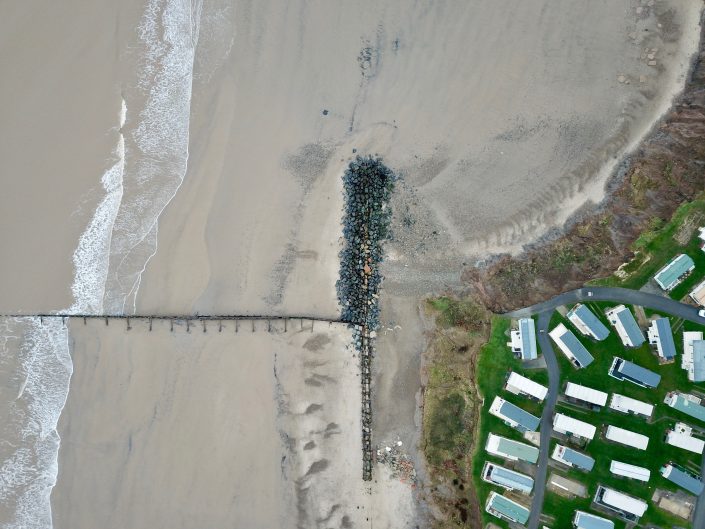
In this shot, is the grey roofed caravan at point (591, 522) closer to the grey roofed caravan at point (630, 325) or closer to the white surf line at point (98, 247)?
the grey roofed caravan at point (630, 325)

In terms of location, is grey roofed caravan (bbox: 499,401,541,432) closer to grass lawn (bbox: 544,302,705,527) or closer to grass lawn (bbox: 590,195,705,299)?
grass lawn (bbox: 544,302,705,527)

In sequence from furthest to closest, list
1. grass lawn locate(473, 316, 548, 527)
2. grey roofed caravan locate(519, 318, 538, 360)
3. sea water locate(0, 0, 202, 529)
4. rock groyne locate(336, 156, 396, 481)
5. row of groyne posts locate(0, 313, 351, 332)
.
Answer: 1. grass lawn locate(473, 316, 548, 527)
2. rock groyne locate(336, 156, 396, 481)
3. grey roofed caravan locate(519, 318, 538, 360)
4. row of groyne posts locate(0, 313, 351, 332)
5. sea water locate(0, 0, 202, 529)

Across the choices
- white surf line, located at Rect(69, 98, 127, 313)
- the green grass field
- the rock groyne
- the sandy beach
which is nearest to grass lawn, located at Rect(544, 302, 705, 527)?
the green grass field

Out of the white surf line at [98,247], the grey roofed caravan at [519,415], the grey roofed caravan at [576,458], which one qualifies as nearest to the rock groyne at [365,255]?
the grey roofed caravan at [519,415]

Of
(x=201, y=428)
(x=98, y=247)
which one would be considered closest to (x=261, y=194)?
(x=98, y=247)

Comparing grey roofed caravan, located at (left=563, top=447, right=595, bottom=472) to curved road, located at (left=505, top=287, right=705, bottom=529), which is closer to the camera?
grey roofed caravan, located at (left=563, top=447, right=595, bottom=472)

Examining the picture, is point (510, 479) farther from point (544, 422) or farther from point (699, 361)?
point (699, 361)

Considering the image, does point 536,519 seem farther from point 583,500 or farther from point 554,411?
point 554,411
